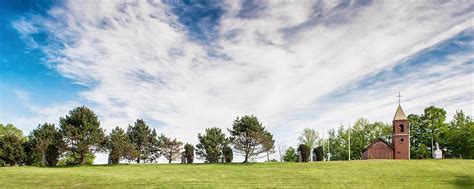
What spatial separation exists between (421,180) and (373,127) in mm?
50248

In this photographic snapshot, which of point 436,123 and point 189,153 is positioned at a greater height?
point 436,123

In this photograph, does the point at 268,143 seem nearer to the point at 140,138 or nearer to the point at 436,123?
the point at 140,138

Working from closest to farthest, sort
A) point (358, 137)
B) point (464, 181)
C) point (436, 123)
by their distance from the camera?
1. point (464, 181)
2. point (436, 123)
3. point (358, 137)

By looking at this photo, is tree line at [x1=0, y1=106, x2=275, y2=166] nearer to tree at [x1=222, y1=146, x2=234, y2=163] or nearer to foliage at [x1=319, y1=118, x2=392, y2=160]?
tree at [x1=222, y1=146, x2=234, y2=163]

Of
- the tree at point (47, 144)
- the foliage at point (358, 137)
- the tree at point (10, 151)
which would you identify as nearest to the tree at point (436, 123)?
the foliage at point (358, 137)

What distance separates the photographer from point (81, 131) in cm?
4822

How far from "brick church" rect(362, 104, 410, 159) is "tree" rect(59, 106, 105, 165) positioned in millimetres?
39407

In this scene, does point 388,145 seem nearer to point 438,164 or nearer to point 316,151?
point 316,151

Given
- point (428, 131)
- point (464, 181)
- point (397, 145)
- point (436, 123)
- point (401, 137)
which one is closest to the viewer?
point (464, 181)

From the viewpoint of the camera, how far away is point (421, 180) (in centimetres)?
3162

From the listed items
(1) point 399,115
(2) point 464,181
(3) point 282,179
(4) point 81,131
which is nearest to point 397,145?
(1) point 399,115

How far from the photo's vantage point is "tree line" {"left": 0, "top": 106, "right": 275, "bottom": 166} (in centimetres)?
4847

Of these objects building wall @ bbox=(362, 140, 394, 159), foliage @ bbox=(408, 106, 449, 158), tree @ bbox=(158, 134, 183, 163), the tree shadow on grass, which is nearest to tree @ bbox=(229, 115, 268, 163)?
tree @ bbox=(158, 134, 183, 163)

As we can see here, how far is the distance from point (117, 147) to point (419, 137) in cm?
5241
